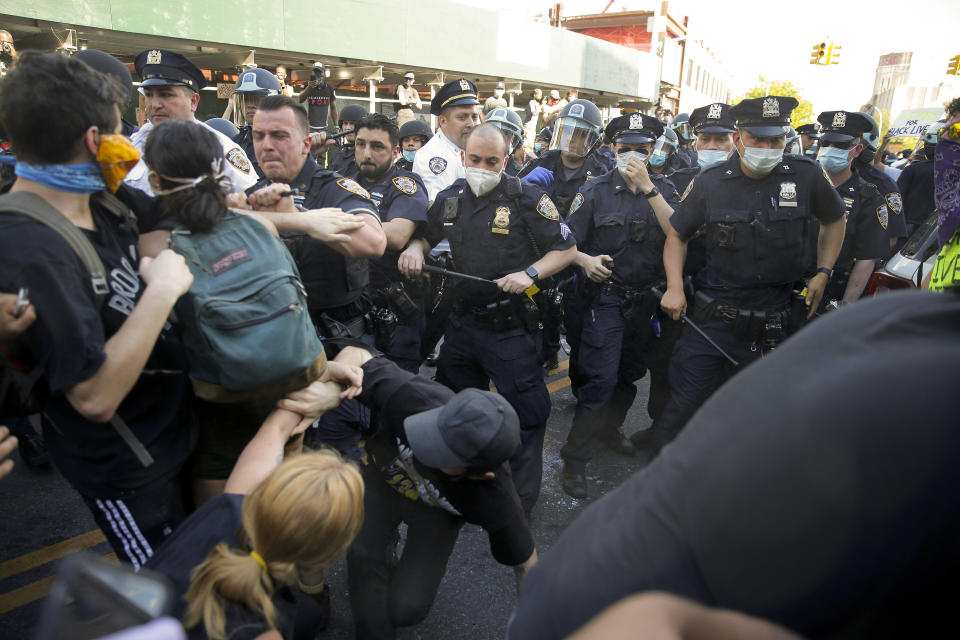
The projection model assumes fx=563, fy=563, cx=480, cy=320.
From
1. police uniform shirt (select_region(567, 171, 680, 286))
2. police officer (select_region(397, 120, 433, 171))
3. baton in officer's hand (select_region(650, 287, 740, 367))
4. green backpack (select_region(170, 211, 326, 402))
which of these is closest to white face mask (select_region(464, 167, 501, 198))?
police uniform shirt (select_region(567, 171, 680, 286))

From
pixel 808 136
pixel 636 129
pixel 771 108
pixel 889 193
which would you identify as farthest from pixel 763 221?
pixel 808 136

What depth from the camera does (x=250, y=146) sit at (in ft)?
16.1

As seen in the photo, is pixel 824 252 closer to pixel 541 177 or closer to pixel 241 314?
pixel 541 177

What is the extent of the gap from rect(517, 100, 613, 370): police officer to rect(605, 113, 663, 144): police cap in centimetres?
29

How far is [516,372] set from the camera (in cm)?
309

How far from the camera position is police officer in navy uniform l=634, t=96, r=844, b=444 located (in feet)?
10.8

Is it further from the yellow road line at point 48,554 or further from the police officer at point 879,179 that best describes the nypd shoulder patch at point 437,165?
the yellow road line at point 48,554

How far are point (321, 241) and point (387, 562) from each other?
1371 mm

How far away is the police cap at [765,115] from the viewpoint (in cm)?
328

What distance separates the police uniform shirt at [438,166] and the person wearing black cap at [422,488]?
9.79ft

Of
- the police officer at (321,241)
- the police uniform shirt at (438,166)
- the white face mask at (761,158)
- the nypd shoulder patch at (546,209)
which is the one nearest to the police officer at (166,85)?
the police officer at (321,241)

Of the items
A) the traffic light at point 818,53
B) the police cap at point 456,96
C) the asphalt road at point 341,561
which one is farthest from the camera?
the traffic light at point 818,53

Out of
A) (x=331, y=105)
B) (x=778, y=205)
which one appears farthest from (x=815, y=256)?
(x=331, y=105)

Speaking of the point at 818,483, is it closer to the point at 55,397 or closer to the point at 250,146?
the point at 55,397
